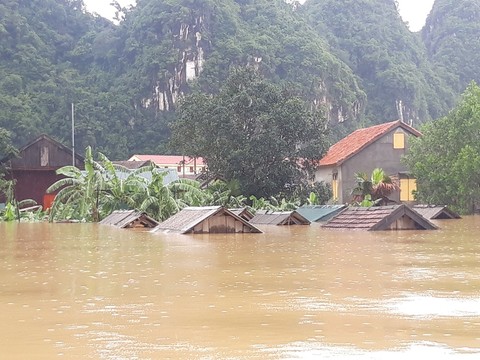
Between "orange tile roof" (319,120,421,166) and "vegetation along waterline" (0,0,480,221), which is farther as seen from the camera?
"vegetation along waterline" (0,0,480,221)

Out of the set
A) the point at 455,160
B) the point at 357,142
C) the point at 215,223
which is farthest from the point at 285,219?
the point at 357,142

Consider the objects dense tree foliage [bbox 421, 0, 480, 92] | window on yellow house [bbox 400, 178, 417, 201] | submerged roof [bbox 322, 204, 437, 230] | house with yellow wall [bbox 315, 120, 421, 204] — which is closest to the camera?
submerged roof [bbox 322, 204, 437, 230]

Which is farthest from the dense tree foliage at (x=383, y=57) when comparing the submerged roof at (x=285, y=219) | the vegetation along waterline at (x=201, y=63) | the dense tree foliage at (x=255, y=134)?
the submerged roof at (x=285, y=219)

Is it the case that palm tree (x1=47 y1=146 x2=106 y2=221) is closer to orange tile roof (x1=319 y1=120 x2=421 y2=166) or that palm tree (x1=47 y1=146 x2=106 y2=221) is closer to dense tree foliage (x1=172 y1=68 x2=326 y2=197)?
dense tree foliage (x1=172 y1=68 x2=326 y2=197)

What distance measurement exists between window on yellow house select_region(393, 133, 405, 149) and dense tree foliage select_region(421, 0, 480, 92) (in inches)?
2255

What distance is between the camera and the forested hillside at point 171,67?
76938mm

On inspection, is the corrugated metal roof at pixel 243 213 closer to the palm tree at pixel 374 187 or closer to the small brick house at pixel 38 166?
the palm tree at pixel 374 187

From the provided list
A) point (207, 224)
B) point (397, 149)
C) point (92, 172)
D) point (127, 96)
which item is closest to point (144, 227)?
point (207, 224)

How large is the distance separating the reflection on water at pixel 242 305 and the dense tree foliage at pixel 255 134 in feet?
84.0

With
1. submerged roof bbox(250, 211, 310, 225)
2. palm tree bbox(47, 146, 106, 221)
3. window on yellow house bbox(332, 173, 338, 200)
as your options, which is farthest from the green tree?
window on yellow house bbox(332, 173, 338, 200)

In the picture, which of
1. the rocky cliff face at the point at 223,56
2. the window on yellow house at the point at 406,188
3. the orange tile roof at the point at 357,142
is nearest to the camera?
the orange tile roof at the point at 357,142

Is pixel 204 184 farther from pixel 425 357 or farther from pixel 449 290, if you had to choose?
pixel 425 357

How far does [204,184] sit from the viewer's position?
1673 inches

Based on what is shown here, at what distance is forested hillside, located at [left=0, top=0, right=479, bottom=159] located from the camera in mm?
76938
